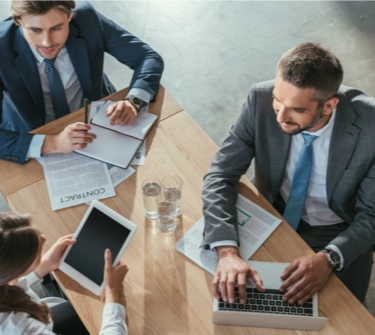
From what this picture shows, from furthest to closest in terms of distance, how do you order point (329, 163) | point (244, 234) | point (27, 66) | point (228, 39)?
point (228, 39), point (27, 66), point (329, 163), point (244, 234)

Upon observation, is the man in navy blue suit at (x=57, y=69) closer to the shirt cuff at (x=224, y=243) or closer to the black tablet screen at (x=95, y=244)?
the black tablet screen at (x=95, y=244)

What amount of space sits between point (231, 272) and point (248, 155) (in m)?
0.53

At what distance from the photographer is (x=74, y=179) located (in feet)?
6.38

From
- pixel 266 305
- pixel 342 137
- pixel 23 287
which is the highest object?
pixel 342 137

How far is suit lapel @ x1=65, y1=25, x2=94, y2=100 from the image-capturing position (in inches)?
86.4

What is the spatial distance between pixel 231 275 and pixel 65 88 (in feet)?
3.98

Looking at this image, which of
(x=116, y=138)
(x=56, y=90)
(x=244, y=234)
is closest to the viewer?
(x=244, y=234)

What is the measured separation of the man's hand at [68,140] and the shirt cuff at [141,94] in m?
0.27

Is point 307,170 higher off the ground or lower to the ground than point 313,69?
lower

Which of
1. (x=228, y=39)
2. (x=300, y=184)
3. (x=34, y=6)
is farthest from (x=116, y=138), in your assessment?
(x=228, y=39)

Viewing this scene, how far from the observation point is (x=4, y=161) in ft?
6.61

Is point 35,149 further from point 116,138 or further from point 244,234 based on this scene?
point 244,234

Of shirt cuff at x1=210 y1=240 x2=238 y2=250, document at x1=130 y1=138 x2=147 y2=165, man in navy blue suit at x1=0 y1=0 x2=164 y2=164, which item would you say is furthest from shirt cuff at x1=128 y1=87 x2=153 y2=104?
shirt cuff at x1=210 y1=240 x2=238 y2=250

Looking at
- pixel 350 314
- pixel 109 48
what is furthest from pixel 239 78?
pixel 350 314
